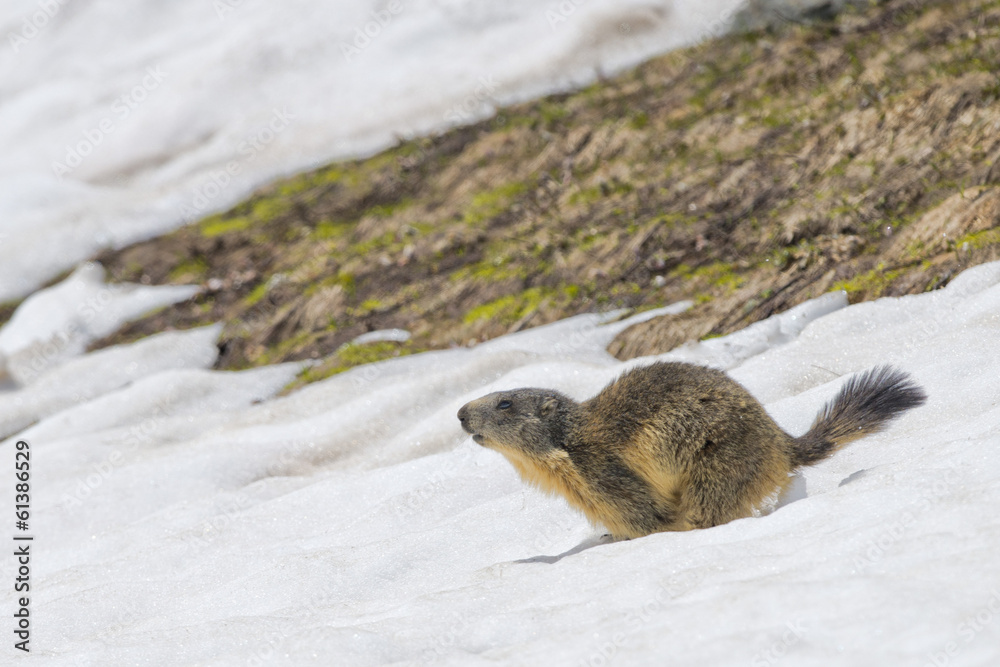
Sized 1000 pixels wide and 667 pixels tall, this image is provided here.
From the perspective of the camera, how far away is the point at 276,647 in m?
4.36

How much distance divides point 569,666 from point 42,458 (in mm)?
8083

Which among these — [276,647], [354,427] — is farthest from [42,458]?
[276,647]

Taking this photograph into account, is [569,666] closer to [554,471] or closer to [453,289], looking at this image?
[554,471]

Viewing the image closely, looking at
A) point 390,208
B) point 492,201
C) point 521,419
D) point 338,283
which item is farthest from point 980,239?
point 390,208

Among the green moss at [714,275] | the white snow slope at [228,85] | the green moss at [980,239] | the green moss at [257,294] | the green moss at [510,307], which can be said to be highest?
the white snow slope at [228,85]

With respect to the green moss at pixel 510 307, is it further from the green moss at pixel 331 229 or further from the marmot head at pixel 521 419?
the marmot head at pixel 521 419

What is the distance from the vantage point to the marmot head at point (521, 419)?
596 centimetres

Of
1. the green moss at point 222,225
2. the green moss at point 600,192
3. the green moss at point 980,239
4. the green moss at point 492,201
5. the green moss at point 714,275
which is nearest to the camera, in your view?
the green moss at point 980,239

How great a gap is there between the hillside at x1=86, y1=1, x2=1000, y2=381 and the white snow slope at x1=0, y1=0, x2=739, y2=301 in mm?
1484

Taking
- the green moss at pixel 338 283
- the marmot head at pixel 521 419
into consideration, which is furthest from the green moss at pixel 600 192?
the marmot head at pixel 521 419

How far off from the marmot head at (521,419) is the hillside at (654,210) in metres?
3.22

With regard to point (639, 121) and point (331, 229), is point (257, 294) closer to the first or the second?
point (331, 229)

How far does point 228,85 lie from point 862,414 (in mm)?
19987

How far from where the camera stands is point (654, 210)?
38.1 feet
